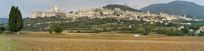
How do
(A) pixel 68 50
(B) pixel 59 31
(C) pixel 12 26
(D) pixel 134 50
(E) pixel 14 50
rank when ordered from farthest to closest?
(B) pixel 59 31 → (C) pixel 12 26 → (D) pixel 134 50 → (A) pixel 68 50 → (E) pixel 14 50

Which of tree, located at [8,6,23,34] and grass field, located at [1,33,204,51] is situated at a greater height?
tree, located at [8,6,23,34]

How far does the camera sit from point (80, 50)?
2723cm

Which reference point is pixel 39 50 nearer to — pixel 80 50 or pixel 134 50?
pixel 80 50

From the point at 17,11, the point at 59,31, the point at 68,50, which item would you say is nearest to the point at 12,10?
the point at 17,11

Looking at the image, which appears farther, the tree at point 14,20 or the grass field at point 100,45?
the tree at point 14,20

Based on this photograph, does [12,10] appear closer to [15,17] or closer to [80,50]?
[15,17]

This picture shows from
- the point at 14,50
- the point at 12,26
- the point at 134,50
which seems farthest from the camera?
the point at 12,26

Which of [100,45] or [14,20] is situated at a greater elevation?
[14,20]

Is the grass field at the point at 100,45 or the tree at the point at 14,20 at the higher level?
the tree at the point at 14,20

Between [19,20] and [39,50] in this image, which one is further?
[19,20]

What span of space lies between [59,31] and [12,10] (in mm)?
20738

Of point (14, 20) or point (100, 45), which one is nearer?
point (100, 45)

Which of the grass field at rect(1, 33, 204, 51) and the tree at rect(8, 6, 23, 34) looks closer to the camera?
the grass field at rect(1, 33, 204, 51)

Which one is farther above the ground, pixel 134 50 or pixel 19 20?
pixel 19 20
